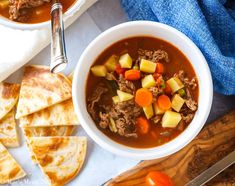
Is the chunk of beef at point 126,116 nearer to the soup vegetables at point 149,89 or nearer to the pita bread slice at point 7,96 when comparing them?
the soup vegetables at point 149,89

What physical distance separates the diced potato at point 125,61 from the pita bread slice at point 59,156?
1.63 feet

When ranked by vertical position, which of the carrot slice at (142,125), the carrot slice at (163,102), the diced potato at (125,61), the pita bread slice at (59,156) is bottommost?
the pita bread slice at (59,156)

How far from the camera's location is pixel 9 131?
2.42 m

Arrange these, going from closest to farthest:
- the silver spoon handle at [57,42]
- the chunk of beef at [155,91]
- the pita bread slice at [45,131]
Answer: the silver spoon handle at [57,42] < the chunk of beef at [155,91] < the pita bread slice at [45,131]

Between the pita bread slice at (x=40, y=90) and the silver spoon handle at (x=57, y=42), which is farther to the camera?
the pita bread slice at (x=40, y=90)

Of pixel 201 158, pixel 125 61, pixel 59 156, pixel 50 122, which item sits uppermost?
pixel 125 61

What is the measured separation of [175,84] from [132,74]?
0.62ft

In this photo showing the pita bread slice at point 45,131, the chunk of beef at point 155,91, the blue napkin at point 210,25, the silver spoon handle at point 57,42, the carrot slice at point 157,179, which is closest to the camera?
the silver spoon handle at point 57,42

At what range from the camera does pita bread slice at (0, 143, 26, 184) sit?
2.39 metres

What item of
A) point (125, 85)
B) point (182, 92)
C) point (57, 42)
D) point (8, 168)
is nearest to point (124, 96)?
point (125, 85)

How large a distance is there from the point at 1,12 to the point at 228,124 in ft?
3.90

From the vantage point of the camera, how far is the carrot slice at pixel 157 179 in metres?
2.31

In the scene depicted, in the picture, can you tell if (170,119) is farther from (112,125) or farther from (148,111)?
(112,125)

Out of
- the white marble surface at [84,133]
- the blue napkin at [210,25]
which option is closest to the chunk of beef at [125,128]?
the white marble surface at [84,133]
